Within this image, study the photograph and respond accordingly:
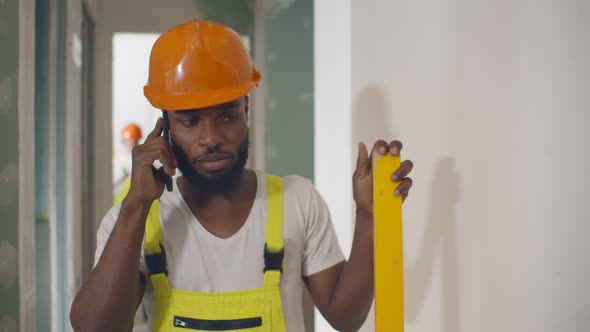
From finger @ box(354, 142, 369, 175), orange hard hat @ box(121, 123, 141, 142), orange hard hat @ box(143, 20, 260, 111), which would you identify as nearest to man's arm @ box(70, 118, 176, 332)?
orange hard hat @ box(143, 20, 260, 111)

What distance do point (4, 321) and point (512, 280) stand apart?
1119mm

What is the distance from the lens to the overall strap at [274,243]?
982 millimetres

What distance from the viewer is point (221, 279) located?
982mm

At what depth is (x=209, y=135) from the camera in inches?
38.0

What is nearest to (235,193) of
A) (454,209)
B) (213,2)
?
(454,209)

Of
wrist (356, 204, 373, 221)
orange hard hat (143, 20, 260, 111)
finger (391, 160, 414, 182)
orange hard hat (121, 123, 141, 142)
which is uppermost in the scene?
orange hard hat (121, 123, 141, 142)

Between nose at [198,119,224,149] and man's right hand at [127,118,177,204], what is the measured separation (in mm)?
63

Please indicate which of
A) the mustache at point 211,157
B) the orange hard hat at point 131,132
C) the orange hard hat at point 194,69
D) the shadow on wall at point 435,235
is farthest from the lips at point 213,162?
the orange hard hat at point 131,132

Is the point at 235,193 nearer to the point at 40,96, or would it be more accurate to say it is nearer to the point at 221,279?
the point at 221,279

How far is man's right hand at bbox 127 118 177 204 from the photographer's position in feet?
3.00

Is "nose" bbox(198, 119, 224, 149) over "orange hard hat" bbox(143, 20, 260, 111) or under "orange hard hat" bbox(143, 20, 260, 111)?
under

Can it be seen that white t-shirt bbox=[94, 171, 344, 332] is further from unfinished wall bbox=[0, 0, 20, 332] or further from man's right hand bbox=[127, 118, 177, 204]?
unfinished wall bbox=[0, 0, 20, 332]

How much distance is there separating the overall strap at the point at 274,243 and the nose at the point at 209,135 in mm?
173

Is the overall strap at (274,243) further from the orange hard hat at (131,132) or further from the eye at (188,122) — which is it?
the orange hard hat at (131,132)
